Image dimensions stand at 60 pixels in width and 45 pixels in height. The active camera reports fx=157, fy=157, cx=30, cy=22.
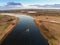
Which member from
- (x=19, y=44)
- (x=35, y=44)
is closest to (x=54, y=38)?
(x=35, y=44)

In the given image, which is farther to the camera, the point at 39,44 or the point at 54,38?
the point at 54,38

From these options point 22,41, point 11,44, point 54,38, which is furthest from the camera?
point 54,38

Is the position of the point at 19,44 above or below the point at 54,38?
above

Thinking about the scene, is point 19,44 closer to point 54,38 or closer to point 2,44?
point 2,44

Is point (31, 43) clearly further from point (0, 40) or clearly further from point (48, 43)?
point (0, 40)

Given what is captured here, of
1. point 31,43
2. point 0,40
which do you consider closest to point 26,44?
point 31,43

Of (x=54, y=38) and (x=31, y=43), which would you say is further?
(x=54, y=38)

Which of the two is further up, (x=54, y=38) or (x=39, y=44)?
(x=39, y=44)

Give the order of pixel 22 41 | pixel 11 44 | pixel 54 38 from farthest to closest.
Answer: pixel 54 38 < pixel 22 41 < pixel 11 44
